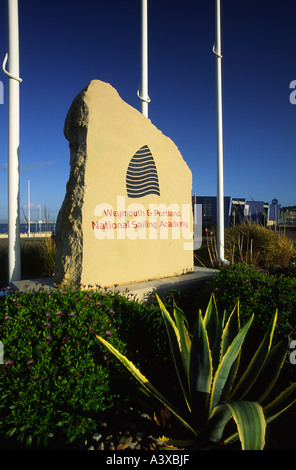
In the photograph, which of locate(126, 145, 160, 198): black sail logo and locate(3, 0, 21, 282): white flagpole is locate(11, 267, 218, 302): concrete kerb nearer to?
locate(3, 0, 21, 282): white flagpole

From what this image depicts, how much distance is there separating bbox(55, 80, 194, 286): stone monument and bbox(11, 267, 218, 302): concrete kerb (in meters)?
0.20

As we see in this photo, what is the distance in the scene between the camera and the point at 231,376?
1898mm

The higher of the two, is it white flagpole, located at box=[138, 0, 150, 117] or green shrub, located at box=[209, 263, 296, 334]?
white flagpole, located at box=[138, 0, 150, 117]

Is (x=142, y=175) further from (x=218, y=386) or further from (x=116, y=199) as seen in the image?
(x=218, y=386)

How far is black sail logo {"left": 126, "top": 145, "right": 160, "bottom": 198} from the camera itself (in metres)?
4.45

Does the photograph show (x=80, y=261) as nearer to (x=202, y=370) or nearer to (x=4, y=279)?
(x=202, y=370)

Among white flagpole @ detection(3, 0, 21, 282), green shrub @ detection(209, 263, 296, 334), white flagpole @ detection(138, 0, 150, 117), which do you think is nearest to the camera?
green shrub @ detection(209, 263, 296, 334)

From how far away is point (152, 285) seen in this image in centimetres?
425

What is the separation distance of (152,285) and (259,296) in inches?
59.9

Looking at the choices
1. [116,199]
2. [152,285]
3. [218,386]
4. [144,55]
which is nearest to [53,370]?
[218,386]

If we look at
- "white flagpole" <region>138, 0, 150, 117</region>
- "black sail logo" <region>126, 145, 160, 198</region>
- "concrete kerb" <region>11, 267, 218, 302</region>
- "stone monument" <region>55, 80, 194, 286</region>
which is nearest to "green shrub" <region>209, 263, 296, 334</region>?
"concrete kerb" <region>11, 267, 218, 302</region>

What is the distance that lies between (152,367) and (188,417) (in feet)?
1.89
